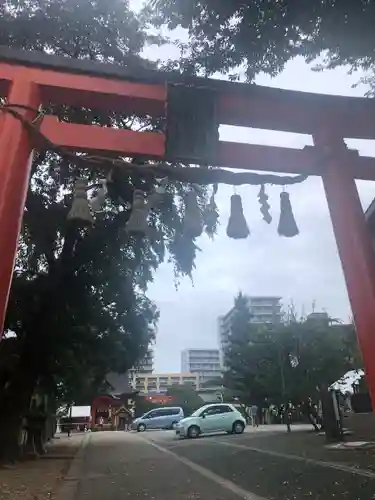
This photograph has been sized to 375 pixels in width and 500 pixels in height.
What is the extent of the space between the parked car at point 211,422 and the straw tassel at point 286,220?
1955cm

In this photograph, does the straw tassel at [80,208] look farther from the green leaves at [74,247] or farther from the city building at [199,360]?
the city building at [199,360]

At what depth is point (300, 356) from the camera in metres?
20.8

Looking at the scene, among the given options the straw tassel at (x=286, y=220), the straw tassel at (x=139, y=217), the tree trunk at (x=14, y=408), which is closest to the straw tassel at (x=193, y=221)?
the straw tassel at (x=139, y=217)

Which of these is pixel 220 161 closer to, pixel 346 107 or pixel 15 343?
pixel 346 107

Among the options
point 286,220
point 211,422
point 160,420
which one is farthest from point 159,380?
point 286,220

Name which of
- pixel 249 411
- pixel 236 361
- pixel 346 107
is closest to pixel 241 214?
pixel 346 107

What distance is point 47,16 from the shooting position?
10.2 metres

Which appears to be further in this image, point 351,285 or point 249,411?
point 249,411

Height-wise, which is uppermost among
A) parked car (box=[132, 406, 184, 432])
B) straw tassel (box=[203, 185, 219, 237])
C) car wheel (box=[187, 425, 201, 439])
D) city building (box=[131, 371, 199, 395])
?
city building (box=[131, 371, 199, 395])

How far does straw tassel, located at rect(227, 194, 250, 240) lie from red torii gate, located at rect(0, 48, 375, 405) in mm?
377

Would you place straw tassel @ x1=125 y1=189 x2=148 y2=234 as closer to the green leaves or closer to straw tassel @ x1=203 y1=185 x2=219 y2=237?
straw tassel @ x1=203 y1=185 x2=219 y2=237

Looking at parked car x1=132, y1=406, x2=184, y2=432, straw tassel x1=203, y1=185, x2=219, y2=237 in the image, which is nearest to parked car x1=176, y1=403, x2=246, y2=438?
parked car x1=132, y1=406, x2=184, y2=432

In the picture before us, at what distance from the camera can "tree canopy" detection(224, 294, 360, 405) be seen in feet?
66.2

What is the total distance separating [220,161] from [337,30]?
10.4 feet
